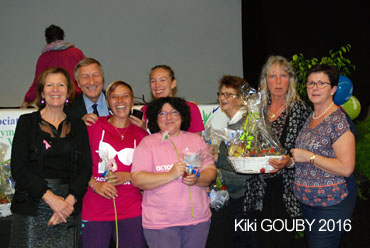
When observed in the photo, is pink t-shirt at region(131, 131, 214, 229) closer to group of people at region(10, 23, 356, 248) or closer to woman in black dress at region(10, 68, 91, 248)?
group of people at region(10, 23, 356, 248)

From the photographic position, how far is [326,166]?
2.17m

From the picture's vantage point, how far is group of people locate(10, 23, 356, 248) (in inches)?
82.2

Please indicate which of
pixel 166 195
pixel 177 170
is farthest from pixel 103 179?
pixel 177 170

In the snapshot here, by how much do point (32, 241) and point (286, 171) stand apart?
5.59 ft

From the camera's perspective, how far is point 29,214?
205 cm

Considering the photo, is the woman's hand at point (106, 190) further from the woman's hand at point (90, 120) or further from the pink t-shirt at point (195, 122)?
the pink t-shirt at point (195, 122)

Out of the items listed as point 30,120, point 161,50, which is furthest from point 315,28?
point 30,120

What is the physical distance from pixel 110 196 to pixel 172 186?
16.3 inches

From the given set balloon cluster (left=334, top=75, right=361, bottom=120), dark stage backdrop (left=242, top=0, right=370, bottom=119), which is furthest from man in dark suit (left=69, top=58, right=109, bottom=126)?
dark stage backdrop (left=242, top=0, right=370, bottom=119)

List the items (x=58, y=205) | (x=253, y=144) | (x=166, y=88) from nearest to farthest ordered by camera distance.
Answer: (x=58, y=205) → (x=253, y=144) → (x=166, y=88)

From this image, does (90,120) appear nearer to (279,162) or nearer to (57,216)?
(57,216)

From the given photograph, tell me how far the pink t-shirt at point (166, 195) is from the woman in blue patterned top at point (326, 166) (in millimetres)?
667

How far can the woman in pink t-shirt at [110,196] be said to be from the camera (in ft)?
7.55

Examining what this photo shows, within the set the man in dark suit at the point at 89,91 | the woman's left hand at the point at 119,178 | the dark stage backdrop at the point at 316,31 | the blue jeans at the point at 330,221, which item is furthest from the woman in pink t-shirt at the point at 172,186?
the dark stage backdrop at the point at 316,31
